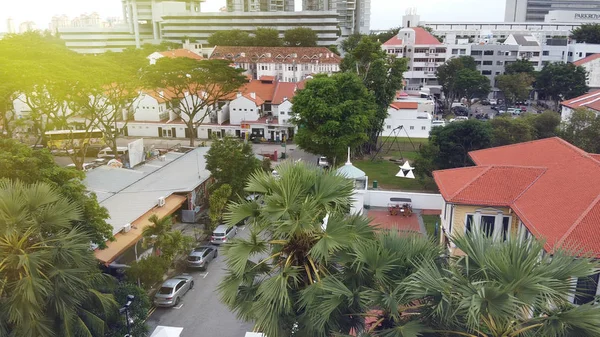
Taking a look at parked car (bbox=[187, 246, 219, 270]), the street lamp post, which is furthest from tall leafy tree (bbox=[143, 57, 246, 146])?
the street lamp post

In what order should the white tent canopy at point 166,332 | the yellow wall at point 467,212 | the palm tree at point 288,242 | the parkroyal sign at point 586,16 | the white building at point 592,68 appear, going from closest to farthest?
the palm tree at point 288,242 → the white tent canopy at point 166,332 → the yellow wall at point 467,212 → the white building at point 592,68 → the parkroyal sign at point 586,16

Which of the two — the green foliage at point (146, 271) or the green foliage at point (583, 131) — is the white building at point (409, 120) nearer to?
the green foliage at point (583, 131)

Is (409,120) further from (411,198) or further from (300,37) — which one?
(300,37)

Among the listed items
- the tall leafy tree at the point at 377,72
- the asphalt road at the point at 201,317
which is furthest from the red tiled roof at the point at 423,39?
Answer: the asphalt road at the point at 201,317

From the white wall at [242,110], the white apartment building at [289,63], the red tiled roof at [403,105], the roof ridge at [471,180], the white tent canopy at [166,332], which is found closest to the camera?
the white tent canopy at [166,332]

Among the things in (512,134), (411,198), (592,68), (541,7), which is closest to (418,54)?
(592,68)

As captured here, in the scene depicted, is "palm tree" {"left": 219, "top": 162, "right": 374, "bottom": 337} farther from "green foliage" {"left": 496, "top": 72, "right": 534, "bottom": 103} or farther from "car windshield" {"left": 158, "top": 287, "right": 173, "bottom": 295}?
"green foliage" {"left": 496, "top": 72, "right": 534, "bottom": 103}

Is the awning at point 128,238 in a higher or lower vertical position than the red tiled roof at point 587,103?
lower

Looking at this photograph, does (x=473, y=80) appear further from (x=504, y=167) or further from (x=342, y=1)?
(x=342, y=1)

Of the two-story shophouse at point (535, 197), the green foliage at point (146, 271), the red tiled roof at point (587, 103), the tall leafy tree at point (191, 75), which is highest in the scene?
the tall leafy tree at point (191, 75)
